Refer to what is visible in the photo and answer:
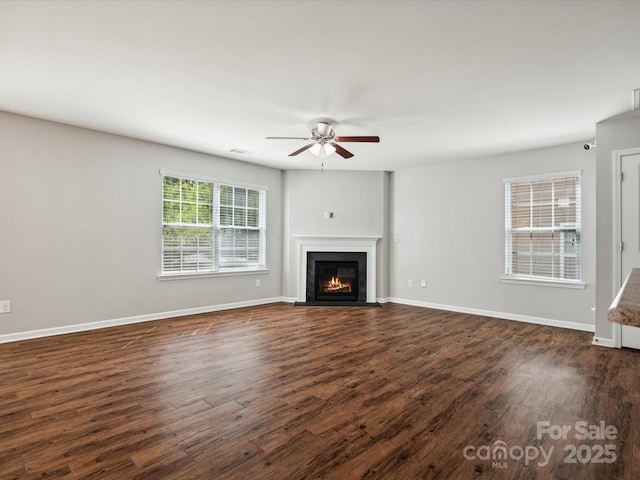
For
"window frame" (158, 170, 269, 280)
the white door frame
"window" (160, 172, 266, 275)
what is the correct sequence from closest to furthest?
1. the white door frame
2. "window frame" (158, 170, 269, 280)
3. "window" (160, 172, 266, 275)

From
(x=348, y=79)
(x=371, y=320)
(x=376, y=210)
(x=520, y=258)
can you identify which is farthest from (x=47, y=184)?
(x=520, y=258)

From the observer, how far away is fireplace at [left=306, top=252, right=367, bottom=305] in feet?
22.0

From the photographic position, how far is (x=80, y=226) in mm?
4422

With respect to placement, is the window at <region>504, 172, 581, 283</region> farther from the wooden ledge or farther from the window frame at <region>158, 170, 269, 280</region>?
the wooden ledge

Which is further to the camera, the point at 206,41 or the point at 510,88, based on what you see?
the point at 510,88

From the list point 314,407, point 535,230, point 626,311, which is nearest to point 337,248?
point 535,230

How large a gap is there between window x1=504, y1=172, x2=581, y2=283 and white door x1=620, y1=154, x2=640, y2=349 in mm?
866

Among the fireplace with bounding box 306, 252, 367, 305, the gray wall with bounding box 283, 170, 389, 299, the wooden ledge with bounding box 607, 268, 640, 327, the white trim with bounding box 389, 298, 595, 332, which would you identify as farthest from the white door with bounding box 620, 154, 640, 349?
the wooden ledge with bounding box 607, 268, 640, 327

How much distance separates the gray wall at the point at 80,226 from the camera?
13.1ft

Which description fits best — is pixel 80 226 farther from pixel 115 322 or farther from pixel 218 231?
pixel 218 231

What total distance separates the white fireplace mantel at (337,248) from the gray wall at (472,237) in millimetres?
488

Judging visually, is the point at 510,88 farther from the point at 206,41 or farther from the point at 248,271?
the point at 248,271

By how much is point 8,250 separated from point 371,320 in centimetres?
465

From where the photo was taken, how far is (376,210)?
6797 mm
